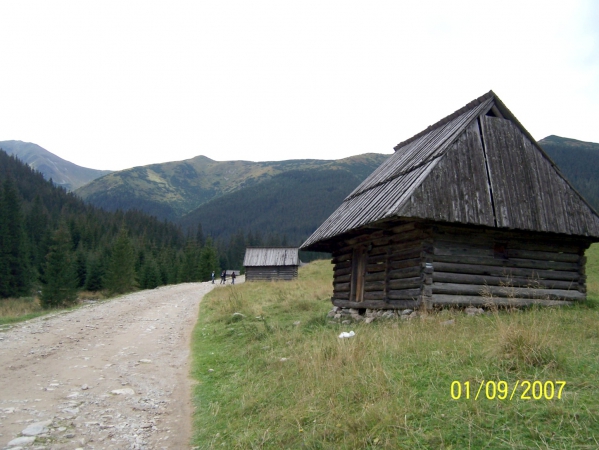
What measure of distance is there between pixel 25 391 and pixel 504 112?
13.7m

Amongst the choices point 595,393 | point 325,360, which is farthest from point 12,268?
point 595,393

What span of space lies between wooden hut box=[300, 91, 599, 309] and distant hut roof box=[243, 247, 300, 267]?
38.9 meters

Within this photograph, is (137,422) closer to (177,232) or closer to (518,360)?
(518,360)

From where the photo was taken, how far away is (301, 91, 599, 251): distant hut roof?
1045cm

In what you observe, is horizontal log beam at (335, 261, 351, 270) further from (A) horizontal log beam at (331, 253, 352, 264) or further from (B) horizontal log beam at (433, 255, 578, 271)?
(B) horizontal log beam at (433, 255, 578, 271)

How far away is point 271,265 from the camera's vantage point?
52.4 m

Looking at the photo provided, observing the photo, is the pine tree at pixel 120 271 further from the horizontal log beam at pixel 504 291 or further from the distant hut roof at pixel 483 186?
the horizontal log beam at pixel 504 291

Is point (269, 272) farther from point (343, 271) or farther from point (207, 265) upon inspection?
point (343, 271)

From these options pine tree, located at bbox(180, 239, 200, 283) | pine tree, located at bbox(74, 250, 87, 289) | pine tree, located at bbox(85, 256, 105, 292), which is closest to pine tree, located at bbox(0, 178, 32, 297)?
pine tree, located at bbox(74, 250, 87, 289)

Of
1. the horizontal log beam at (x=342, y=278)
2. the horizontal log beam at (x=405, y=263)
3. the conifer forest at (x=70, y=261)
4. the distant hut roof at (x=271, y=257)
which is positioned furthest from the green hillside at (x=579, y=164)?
the horizontal log beam at (x=405, y=263)

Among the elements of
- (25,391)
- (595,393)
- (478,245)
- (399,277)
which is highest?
(478,245)

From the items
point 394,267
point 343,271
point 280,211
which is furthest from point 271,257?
point 280,211

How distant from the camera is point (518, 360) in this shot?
17.4 feet
